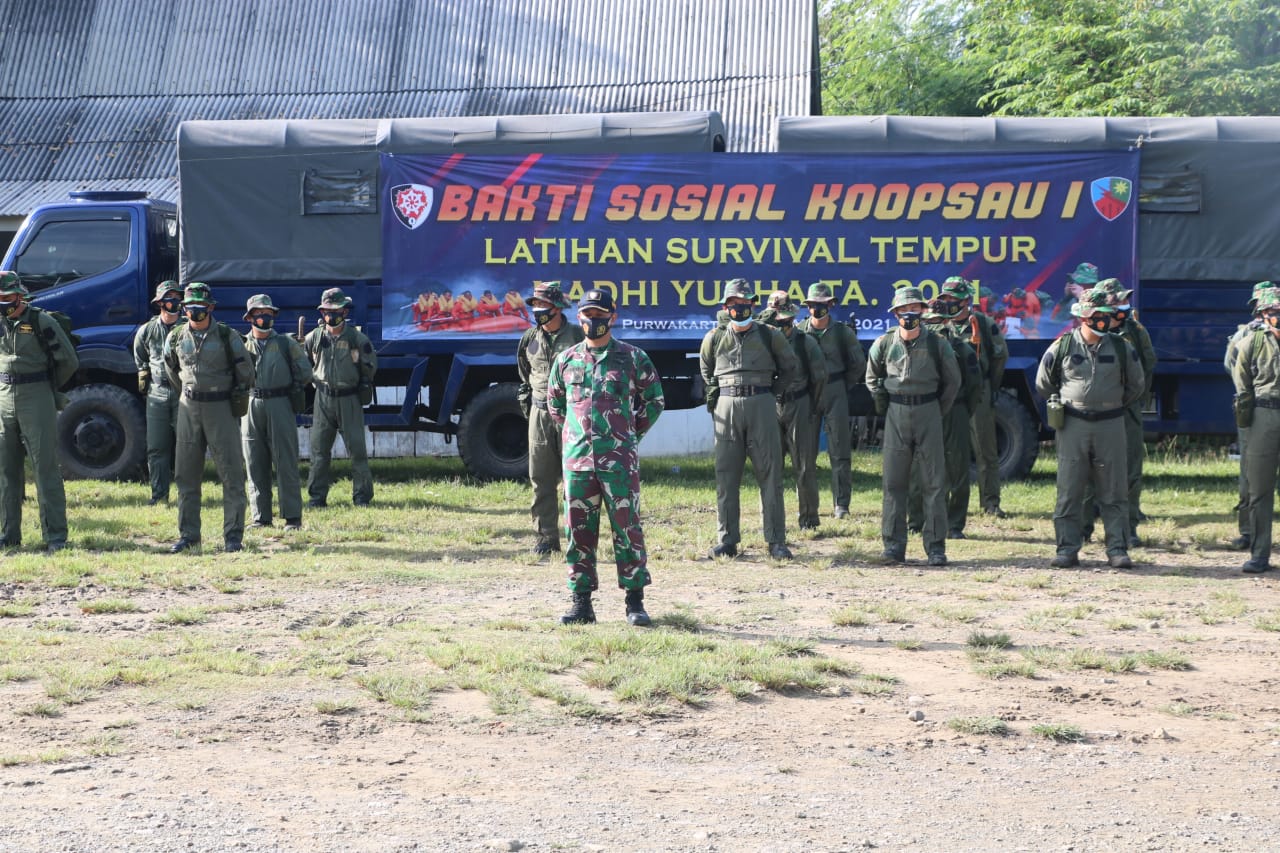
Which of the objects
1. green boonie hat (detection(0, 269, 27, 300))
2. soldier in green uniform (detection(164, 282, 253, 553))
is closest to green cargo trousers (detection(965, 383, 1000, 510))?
soldier in green uniform (detection(164, 282, 253, 553))

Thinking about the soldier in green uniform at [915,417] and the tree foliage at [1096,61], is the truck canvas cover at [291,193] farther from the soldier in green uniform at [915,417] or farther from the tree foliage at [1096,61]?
the tree foliage at [1096,61]

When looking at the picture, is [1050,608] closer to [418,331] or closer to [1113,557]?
[1113,557]

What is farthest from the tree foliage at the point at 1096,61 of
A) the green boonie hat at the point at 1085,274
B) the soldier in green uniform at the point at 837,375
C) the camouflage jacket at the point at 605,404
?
the camouflage jacket at the point at 605,404

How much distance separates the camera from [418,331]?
14.6m

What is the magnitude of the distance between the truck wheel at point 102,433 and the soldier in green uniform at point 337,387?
2.10 m

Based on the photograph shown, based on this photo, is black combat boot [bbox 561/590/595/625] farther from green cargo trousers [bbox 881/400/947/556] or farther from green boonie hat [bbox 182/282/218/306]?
green boonie hat [bbox 182/282/218/306]

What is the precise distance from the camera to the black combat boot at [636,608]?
332 inches

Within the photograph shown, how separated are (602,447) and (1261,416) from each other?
4676 mm

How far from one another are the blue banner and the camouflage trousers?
20.2 feet

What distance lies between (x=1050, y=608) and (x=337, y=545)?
16.9 feet

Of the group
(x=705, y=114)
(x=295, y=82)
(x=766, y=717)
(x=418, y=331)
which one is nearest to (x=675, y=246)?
(x=705, y=114)

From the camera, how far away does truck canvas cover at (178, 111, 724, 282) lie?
576 inches

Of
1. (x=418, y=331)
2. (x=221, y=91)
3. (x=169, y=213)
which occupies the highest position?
(x=221, y=91)

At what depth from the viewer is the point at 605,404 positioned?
831 cm
